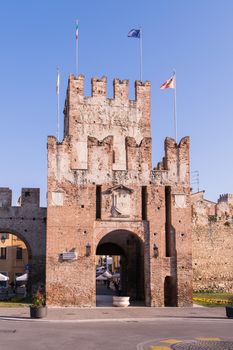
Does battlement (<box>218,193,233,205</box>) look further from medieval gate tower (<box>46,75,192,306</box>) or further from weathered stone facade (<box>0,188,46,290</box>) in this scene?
weathered stone facade (<box>0,188,46,290</box>)

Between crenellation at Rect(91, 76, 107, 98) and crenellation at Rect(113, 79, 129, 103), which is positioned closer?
crenellation at Rect(91, 76, 107, 98)

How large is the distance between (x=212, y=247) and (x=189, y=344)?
80.4 feet

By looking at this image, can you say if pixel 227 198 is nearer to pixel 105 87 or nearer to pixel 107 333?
pixel 105 87

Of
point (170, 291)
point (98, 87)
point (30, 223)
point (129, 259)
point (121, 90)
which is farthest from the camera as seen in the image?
point (121, 90)

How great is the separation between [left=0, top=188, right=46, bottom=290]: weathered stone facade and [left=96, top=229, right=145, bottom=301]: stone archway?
442 cm

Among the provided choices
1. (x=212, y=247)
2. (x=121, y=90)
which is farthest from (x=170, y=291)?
(x=121, y=90)

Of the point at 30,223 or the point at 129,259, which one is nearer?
the point at 30,223

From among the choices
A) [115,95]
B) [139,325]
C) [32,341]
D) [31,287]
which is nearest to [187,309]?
[139,325]

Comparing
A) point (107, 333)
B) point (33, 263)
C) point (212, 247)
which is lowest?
point (107, 333)

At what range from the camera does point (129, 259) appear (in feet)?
117

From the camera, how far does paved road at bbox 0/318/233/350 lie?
1561 centimetres

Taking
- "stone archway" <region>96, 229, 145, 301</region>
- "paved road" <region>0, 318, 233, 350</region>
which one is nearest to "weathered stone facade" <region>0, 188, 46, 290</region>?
"stone archway" <region>96, 229, 145, 301</region>

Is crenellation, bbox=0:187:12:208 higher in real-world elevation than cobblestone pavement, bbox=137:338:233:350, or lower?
higher

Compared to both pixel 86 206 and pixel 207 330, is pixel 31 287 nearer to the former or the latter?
pixel 86 206
